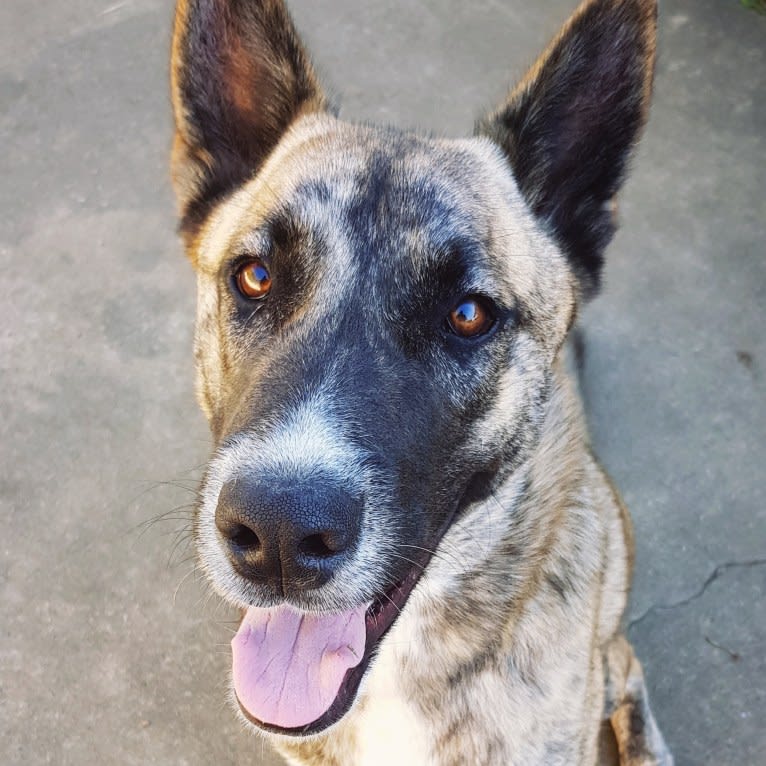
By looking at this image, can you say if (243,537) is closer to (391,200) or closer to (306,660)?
(306,660)

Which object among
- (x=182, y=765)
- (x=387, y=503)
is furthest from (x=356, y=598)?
(x=182, y=765)

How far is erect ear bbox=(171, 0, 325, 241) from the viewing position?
7.29ft

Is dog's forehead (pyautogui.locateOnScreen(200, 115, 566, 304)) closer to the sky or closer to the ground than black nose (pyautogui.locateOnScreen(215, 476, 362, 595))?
closer to the sky

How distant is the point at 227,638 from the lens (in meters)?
3.16

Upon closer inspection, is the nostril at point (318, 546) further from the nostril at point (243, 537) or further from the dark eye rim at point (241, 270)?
the dark eye rim at point (241, 270)

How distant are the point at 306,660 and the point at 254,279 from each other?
0.91 meters

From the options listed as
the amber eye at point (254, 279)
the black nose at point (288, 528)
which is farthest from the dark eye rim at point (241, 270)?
the black nose at point (288, 528)

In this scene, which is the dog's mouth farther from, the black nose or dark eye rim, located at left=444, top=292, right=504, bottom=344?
dark eye rim, located at left=444, top=292, right=504, bottom=344

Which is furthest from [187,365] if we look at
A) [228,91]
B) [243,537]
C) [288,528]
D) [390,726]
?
[288,528]

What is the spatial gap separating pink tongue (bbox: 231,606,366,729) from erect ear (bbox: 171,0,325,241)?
1141 mm

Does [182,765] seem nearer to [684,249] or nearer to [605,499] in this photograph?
[605,499]

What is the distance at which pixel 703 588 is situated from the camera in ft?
10.7

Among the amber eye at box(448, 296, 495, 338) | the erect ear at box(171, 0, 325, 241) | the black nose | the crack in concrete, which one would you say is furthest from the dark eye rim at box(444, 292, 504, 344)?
the crack in concrete

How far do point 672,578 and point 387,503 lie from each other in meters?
1.98
